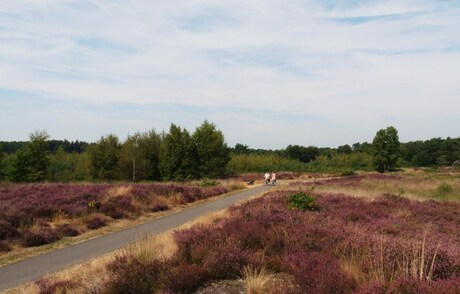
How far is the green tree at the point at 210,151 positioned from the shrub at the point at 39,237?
47322 mm

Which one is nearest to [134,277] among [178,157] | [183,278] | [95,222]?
[183,278]

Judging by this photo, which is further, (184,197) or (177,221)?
(184,197)

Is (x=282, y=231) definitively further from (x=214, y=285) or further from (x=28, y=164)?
(x=28, y=164)

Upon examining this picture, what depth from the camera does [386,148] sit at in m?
90.0

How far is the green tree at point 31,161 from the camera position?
60.3 m

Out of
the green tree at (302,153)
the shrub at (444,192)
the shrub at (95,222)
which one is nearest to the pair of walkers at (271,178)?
the shrub at (444,192)

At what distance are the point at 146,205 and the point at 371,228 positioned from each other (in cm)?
1436

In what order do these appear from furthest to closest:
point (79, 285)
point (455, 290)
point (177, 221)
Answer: point (177, 221) < point (79, 285) < point (455, 290)

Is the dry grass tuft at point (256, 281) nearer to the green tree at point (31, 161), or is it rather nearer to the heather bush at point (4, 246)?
the heather bush at point (4, 246)

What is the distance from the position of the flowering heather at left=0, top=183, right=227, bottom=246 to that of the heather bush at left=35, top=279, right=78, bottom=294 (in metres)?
6.76

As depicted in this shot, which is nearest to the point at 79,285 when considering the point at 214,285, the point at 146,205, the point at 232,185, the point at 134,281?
the point at 134,281

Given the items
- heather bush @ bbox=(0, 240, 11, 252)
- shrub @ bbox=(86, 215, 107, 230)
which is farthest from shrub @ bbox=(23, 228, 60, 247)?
shrub @ bbox=(86, 215, 107, 230)

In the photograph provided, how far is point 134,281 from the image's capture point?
7207 millimetres

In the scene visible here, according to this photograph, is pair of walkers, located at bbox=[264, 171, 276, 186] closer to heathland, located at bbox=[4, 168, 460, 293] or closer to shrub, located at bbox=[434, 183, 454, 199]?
shrub, located at bbox=[434, 183, 454, 199]
